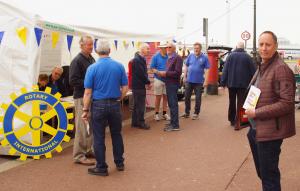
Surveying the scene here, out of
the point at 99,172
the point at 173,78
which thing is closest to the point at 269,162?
the point at 99,172

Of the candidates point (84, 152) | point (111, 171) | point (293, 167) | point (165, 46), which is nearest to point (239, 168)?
point (293, 167)

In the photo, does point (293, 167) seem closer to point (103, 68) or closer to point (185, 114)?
point (103, 68)

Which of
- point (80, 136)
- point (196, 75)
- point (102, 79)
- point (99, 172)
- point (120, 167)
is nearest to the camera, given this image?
point (102, 79)

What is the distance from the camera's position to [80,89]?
6539 millimetres

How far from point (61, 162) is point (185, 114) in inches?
210

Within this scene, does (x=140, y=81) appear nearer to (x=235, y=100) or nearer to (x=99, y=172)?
(x=235, y=100)

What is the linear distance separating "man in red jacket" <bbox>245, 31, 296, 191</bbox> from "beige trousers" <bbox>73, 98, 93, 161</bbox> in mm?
3141

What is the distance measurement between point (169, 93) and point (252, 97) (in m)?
5.38

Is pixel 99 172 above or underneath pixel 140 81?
underneath

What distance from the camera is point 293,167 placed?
21.2 ft

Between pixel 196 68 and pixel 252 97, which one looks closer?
pixel 252 97

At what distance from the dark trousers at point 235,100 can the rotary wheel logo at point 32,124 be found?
154 inches

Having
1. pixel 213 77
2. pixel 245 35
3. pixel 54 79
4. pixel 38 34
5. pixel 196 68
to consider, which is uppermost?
pixel 245 35

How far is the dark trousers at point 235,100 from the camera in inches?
373
